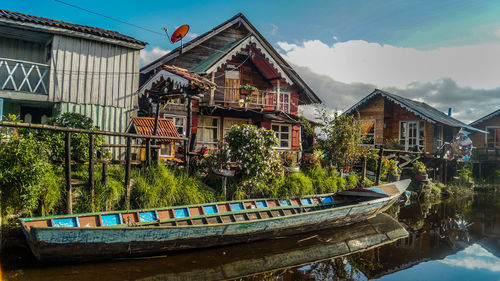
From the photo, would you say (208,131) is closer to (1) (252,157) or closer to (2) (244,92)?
(2) (244,92)

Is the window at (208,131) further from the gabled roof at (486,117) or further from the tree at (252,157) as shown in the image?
the gabled roof at (486,117)

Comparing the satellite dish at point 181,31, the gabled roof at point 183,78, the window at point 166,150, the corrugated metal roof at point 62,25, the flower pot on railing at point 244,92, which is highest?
the satellite dish at point 181,31

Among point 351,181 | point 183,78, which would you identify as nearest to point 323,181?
point 351,181

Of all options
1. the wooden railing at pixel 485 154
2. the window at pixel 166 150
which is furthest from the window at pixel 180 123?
the wooden railing at pixel 485 154

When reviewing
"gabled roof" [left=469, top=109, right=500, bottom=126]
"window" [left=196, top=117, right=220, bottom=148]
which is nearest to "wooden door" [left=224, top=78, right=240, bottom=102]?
"window" [left=196, top=117, right=220, bottom=148]

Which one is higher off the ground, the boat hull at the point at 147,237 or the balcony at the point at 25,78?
the balcony at the point at 25,78

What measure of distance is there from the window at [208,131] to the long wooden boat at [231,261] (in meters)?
9.11

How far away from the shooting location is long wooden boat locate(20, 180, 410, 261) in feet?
20.2

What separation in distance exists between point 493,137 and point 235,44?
24194 mm

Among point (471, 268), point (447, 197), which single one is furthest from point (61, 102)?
point (447, 197)

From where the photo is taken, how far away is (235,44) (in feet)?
55.0

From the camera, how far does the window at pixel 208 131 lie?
1741 cm

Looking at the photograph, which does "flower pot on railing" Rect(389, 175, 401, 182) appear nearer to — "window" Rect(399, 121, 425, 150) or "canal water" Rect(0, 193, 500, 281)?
"canal water" Rect(0, 193, 500, 281)

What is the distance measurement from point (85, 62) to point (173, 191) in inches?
283
